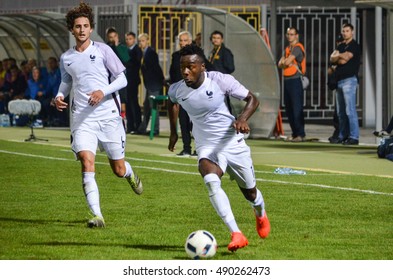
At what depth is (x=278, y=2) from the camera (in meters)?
29.0

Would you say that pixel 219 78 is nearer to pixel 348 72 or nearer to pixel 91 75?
pixel 91 75

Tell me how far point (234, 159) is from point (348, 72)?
46.5 feet

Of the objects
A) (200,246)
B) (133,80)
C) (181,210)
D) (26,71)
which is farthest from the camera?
(26,71)

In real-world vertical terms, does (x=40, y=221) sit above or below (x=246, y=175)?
below

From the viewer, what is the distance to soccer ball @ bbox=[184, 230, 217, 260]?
10.8 m

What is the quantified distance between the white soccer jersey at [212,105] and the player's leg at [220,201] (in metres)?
0.29

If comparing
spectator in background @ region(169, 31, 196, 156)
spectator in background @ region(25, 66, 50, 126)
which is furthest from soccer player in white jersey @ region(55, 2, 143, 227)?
spectator in background @ region(25, 66, 50, 126)

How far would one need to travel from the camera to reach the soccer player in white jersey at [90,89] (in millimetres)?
13625

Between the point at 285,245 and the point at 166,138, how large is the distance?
17.4 meters

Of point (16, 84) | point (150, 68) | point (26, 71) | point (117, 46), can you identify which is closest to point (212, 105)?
point (150, 68)

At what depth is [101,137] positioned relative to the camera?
13.8 meters

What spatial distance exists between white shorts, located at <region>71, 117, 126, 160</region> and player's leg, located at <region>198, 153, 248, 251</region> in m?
2.15
